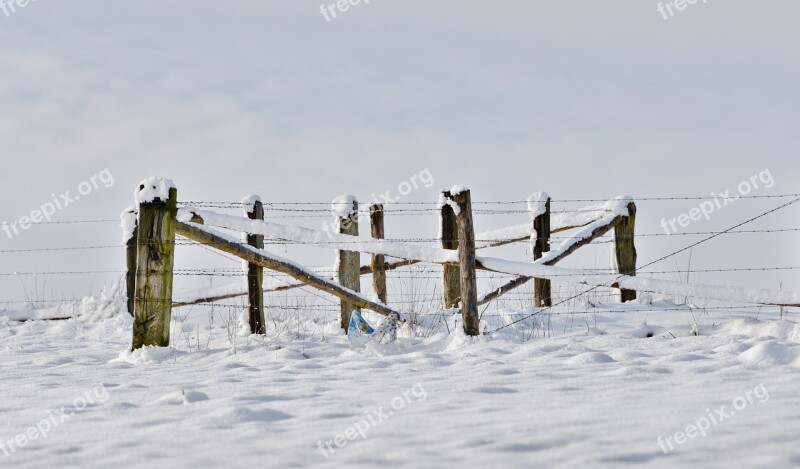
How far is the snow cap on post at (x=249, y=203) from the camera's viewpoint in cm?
938

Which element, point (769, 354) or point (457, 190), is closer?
point (769, 354)

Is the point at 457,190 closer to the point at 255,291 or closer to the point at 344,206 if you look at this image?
the point at 344,206

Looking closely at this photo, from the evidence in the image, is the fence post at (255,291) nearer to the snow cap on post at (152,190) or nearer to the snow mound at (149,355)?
the snow cap on post at (152,190)

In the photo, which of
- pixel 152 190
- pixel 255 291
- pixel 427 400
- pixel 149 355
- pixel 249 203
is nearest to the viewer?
pixel 427 400

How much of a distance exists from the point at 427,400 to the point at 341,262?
4745 millimetres

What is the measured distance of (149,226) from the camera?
7.43 metres

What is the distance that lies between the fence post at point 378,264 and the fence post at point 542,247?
2.03m

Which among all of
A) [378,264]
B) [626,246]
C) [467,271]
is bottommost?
[467,271]

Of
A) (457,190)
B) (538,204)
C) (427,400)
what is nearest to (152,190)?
(457,190)

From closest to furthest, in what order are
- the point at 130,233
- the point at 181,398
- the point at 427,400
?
the point at 427,400 → the point at 181,398 → the point at 130,233

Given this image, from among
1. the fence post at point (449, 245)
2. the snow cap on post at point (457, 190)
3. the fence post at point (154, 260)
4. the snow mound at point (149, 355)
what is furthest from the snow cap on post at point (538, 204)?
the snow mound at point (149, 355)

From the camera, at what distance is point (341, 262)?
9.27 meters

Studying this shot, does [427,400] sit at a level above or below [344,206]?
below

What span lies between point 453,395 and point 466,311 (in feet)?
9.39
